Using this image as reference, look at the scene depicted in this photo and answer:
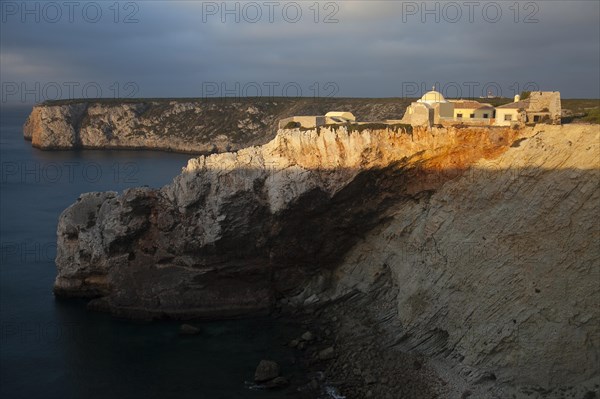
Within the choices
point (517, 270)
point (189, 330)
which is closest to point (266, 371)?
point (189, 330)

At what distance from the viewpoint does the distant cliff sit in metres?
91.2

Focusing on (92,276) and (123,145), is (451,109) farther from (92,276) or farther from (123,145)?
(123,145)

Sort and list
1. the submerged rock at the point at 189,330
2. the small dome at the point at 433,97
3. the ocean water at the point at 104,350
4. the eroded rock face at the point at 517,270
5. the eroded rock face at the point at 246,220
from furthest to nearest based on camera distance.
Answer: the small dome at the point at 433,97 → the submerged rock at the point at 189,330 → the eroded rock face at the point at 246,220 → the ocean water at the point at 104,350 → the eroded rock face at the point at 517,270

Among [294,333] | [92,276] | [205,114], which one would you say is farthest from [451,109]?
[205,114]

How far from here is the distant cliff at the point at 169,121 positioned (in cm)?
9119

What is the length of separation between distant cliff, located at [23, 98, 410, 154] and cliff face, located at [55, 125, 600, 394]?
195ft

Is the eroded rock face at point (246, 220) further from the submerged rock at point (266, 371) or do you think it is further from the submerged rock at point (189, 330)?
the submerged rock at point (266, 371)

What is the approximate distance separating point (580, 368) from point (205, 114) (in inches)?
3554

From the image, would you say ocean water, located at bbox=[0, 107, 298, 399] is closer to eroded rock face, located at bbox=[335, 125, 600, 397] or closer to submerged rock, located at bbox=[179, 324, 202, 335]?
submerged rock, located at bbox=[179, 324, 202, 335]

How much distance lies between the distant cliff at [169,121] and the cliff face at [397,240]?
2340 inches

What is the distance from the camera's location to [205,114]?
101000 mm

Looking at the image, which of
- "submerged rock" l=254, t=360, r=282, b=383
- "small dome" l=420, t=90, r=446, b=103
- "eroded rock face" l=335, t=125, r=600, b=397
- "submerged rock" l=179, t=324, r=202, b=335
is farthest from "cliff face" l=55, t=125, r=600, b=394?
"small dome" l=420, t=90, r=446, b=103

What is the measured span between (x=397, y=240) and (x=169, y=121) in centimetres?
8395

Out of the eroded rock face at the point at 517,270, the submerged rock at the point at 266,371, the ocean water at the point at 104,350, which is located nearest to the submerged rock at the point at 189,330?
the ocean water at the point at 104,350
